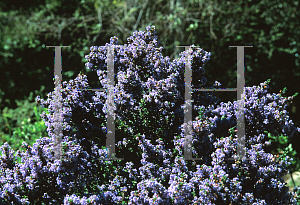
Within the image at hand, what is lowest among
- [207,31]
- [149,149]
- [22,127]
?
[22,127]

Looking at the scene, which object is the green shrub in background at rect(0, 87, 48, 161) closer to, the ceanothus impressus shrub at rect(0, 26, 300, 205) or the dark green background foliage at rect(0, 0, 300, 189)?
the dark green background foliage at rect(0, 0, 300, 189)

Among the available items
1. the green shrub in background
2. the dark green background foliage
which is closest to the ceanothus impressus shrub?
the green shrub in background

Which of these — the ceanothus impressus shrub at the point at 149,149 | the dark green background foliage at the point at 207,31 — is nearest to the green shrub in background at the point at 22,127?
the dark green background foliage at the point at 207,31

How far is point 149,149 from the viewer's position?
2.63m

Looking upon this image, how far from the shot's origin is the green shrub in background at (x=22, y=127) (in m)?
4.62

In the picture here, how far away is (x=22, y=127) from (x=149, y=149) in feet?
9.32

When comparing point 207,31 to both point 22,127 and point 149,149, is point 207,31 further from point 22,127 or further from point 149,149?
point 149,149

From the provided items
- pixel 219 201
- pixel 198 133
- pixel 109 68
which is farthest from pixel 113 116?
pixel 219 201

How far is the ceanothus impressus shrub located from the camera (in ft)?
8.09

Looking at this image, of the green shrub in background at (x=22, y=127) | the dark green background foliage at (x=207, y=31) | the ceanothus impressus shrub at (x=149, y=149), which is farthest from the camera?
the dark green background foliage at (x=207, y=31)

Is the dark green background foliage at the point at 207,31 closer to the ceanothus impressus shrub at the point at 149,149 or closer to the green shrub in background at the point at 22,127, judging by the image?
the green shrub in background at the point at 22,127

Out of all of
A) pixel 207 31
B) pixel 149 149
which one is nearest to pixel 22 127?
pixel 149 149

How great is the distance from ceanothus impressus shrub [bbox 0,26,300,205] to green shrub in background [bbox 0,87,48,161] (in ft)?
4.74

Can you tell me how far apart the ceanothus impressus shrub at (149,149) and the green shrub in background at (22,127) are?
144 cm
